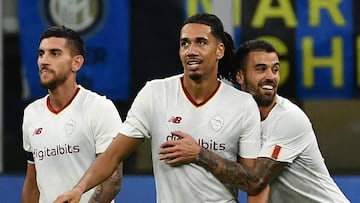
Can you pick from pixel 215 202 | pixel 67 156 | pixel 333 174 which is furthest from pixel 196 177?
pixel 333 174

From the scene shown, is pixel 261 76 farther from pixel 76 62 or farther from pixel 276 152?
pixel 76 62

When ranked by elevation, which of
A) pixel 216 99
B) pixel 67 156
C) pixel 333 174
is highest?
pixel 216 99

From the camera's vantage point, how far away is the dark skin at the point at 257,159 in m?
4.99

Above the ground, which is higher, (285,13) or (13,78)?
(285,13)

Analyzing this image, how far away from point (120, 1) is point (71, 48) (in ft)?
6.71

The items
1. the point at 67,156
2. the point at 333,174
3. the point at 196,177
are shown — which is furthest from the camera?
the point at 333,174

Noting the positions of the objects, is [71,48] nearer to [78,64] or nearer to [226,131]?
[78,64]

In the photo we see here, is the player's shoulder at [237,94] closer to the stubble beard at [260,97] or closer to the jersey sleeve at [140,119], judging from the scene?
the stubble beard at [260,97]

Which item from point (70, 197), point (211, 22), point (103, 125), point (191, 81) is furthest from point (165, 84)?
point (70, 197)

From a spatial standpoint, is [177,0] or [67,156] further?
[177,0]

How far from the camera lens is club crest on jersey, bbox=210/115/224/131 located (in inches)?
200

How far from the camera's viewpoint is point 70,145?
5.68 m

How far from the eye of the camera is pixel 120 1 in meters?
7.89

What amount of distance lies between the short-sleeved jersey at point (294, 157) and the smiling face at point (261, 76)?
0.08m
